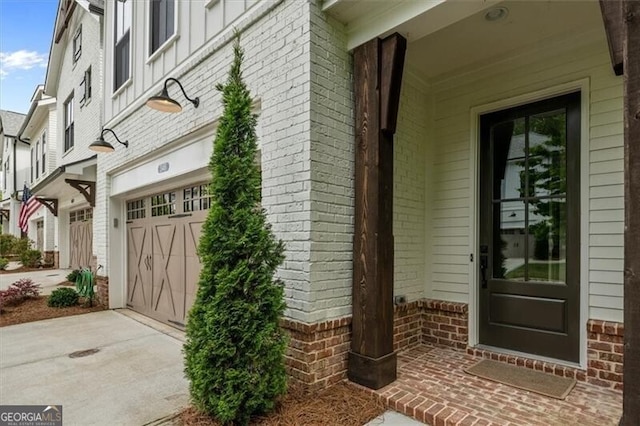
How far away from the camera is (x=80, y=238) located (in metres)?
11.8

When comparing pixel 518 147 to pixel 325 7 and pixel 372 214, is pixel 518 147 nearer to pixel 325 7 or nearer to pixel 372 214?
pixel 372 214

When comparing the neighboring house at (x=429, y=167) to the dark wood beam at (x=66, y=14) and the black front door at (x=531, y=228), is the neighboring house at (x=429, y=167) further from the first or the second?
the dark wood beam at (x=66, y=14)

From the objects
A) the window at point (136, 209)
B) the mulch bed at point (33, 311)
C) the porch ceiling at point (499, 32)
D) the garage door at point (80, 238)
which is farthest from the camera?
the garage door at point (80, 238)

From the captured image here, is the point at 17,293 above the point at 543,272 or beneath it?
beneath

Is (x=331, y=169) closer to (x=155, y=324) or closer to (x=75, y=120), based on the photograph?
(x=155, y=324)

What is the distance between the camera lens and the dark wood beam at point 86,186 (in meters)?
7.73

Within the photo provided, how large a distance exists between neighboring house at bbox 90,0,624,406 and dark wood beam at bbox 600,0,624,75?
912 millimetres

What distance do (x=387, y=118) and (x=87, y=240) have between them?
11.4m

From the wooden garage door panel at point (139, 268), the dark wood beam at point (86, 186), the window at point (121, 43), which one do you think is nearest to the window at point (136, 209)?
the wooden garage door panel at point (139, 268)

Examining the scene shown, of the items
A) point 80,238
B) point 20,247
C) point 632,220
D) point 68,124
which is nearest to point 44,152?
point 20,247

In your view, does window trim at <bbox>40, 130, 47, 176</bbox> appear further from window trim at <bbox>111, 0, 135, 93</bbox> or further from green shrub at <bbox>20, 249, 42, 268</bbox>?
Answer: window trim at <bbox>111, 0, 135, 93</bbox>

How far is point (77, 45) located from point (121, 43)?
18.3 feet

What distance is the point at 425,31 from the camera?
2951mm

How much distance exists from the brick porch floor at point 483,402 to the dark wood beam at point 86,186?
7445 mm
